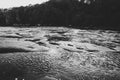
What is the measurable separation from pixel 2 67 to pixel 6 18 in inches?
2770

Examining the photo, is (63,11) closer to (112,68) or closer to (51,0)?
(51,0)

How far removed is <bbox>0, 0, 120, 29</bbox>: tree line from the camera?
55.2 meters

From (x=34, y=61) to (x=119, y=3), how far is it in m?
52.4

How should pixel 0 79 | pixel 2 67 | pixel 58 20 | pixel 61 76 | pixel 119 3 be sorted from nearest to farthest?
1. pixel 0 79
2. pixel 61 76
3. pixel 2 67
4. pixel 119 3
5. pixel 58 20

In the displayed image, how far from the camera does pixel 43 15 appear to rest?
67.0m

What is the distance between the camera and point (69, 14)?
6469 cm

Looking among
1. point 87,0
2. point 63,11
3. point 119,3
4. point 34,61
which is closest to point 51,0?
point 63,11

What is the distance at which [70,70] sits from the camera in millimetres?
8945

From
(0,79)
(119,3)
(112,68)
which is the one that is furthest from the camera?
(119,3)

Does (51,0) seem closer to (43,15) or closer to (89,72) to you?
(43,15)

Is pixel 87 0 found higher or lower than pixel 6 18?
higher

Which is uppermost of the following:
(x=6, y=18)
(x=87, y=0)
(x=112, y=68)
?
(x=87, y=0)

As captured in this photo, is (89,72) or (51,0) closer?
(89,72)

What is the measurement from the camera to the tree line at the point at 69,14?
55219 mm
